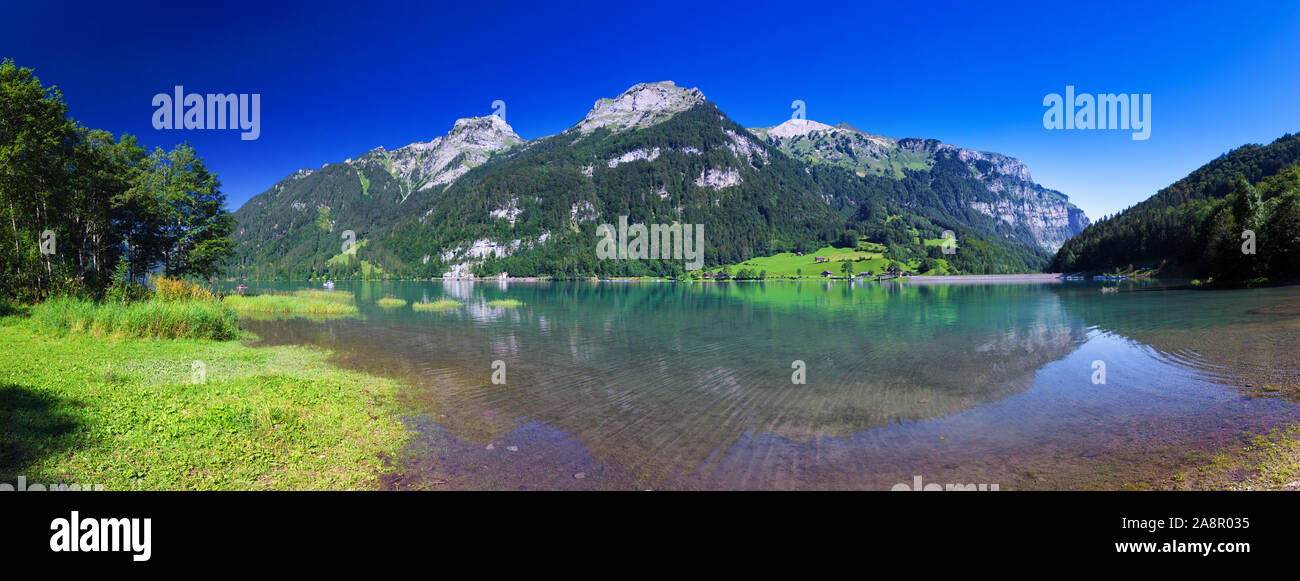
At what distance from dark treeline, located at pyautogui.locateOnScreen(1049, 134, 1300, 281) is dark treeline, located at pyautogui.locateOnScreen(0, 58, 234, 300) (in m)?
116

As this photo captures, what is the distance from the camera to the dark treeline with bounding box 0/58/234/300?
84.2ft

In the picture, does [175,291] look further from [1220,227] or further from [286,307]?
[1220,227]

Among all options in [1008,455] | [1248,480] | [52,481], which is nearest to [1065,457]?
[1008,455]

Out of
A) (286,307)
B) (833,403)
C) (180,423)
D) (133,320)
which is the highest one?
(133,320)

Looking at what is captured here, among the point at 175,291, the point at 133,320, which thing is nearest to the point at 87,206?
the point at 175,291

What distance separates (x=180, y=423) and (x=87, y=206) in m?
38.9

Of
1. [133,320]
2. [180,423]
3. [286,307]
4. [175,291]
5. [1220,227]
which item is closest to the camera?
[180,423]

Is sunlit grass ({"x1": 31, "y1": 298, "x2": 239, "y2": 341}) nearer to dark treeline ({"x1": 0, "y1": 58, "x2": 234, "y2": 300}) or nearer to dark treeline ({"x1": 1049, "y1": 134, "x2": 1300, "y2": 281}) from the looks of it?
dark treeline ({"x1": 0, "y1": 58, "x2": 234, "y2": 300})

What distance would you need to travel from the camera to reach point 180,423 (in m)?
9.66

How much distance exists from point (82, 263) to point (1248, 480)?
56190 millimetres

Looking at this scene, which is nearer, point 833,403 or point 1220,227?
point 833,403

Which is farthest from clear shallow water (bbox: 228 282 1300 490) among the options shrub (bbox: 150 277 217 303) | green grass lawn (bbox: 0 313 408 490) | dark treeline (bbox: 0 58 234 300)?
dark treeline (bbox: 0 58 234 300)

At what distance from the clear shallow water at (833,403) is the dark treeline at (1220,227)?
1771 inches

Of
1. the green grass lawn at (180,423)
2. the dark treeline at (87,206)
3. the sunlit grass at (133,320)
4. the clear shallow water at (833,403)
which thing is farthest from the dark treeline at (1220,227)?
the dark treeline at (87,206)
